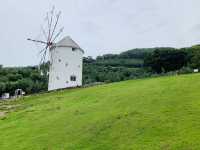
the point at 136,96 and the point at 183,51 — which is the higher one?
the point at 183,51

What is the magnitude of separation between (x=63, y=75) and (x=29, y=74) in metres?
34.7

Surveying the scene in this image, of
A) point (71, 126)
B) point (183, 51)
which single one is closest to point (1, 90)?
point (183, 51)

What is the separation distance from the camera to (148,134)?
21406 mm

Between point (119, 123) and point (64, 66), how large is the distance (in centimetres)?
4295

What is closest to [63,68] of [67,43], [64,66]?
[64,66]

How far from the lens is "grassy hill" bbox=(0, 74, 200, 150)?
67.6ft

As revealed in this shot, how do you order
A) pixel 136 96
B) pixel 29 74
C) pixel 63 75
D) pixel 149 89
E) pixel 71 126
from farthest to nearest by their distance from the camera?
1. pixel 29 74
2. pixel 63 75
3. pixel 149 89
4. pixel 136 96
5. pixel 71 126

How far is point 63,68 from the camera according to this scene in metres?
66.6

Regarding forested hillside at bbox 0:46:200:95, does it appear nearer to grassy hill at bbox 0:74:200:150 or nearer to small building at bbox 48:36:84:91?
small building at bbox 48:36:84:91

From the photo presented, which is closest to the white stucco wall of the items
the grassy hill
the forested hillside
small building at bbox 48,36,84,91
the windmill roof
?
small building at bbox 48,36,84,91

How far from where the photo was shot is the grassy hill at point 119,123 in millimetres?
20609

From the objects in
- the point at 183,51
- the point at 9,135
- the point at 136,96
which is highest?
the point at 183,51

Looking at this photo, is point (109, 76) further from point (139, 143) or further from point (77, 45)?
point (139, 143)

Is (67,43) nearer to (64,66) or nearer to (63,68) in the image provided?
(64,66)
